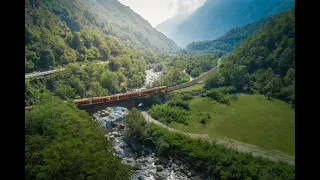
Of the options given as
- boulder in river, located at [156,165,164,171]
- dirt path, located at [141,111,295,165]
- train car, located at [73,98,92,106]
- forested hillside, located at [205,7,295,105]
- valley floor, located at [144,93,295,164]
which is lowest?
boulder in river, located at [156,165,164,171]

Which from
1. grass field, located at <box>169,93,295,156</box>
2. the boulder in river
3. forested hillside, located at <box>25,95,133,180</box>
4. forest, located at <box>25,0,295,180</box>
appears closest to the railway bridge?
forest, located at <box>25,0,295,180</box>

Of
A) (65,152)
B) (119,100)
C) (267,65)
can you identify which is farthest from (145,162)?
(267,65)

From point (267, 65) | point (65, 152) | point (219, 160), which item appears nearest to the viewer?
point (65, 152)

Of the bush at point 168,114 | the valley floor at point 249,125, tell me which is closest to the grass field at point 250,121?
the valley floor at point 249,125

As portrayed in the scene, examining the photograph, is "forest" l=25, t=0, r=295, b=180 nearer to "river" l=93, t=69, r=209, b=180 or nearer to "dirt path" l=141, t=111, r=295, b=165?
"river" l=93, t=69, r=209, b=180

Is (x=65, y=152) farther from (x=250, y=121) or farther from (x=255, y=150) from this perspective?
(x=250, y=121)
